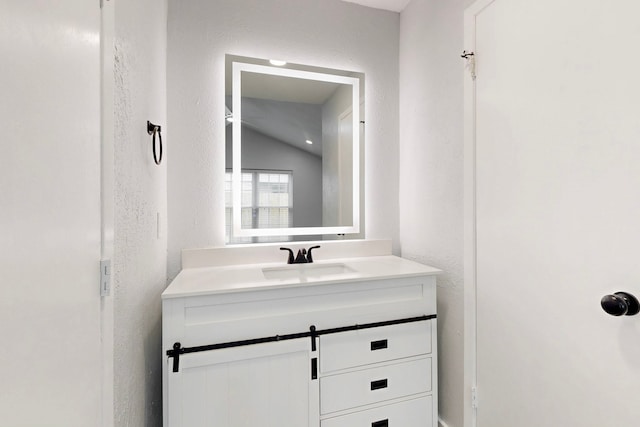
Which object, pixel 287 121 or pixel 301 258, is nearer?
pixel 301 258

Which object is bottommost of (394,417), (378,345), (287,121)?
Answer: (394,417)

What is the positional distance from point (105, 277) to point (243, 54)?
1462mm

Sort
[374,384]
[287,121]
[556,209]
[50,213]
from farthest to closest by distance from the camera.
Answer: [287,121]
[374,384]
[556,209]
[50,213]

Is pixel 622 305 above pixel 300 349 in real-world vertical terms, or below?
above

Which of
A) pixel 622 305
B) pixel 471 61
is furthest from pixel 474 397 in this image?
pixel 471 61

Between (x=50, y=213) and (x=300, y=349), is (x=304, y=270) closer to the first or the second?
(x=300, y=349)

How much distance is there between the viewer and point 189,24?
1625 mm

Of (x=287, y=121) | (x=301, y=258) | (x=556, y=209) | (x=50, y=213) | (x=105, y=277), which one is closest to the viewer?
(x=50, y=213)

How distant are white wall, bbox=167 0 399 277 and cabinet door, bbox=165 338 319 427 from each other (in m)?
0.64

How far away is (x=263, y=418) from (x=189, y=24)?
1.95m

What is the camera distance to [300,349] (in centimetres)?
126

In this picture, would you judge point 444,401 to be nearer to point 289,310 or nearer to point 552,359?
Result: point 552,359

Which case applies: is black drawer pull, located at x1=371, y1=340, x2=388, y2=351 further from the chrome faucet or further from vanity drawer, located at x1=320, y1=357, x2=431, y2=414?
the chrome faucet

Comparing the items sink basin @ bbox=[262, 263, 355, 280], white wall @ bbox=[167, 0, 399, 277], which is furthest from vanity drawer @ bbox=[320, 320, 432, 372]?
white wall @ bbox=[167, 0, 399, 277]
